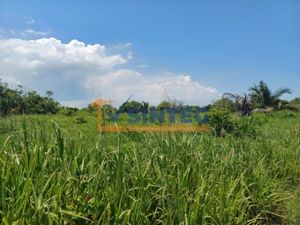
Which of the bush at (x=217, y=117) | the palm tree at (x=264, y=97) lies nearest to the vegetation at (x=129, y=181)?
the bush at (x=217, y=117)

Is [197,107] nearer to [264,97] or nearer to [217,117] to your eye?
[217,117]

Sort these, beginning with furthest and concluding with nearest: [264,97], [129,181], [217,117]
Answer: [264,97] < [217,117] < [129,181]

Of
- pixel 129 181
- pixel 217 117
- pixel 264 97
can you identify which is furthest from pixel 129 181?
pixel 264 97

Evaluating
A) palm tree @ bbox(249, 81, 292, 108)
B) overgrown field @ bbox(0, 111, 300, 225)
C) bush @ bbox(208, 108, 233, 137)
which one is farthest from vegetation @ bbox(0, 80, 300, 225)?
palm tree @ bbox(249, 81, 292, 108)

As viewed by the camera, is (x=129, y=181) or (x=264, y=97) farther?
(x=264, y=97)

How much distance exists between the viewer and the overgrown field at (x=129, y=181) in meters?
2.87

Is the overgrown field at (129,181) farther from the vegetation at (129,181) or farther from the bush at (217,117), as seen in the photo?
the bush at (217,117)

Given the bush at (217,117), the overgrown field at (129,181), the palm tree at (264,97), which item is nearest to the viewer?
the overgrown field at (129,181)

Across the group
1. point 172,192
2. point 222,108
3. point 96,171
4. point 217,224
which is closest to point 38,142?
point 96,171

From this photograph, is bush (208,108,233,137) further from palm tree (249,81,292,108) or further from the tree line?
palm tree (249,81,292,108)

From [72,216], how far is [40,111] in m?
16.7

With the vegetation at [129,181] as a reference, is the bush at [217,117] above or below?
above

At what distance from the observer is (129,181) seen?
11.6 feet

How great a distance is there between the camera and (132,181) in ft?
11.6
